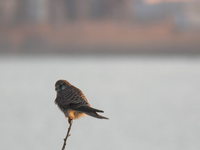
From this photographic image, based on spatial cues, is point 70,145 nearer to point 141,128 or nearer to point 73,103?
point 141,128

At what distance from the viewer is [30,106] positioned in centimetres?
3566

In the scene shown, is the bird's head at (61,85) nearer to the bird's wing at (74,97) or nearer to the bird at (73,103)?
the bird at (73,103)

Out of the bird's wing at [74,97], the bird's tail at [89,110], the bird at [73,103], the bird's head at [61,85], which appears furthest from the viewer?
the bird's head at [61,85]

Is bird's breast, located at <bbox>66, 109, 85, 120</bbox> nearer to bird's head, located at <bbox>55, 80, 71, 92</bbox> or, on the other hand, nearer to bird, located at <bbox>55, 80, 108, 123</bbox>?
bird, located at <bbox>55, 80, 108, 123</bbox>

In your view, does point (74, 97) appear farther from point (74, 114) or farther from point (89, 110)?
point (89, 110)

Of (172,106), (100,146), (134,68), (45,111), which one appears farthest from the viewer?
(134,68)

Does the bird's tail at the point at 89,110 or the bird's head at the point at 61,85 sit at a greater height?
the bird's head at the point at 61,85

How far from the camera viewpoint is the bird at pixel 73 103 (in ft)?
22.9

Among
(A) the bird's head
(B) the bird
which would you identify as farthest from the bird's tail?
(A) the bird's head

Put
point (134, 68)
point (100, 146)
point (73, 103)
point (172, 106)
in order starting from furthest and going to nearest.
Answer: point (134, 68) < point (172, 106) < point (100, 146) < point (73, 103)

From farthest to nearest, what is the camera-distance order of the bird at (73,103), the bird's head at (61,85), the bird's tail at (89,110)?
the bird's head at (61,85) → the bird at (73,103) → the bird's tail at (89,110)

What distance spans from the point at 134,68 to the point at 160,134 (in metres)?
58.6

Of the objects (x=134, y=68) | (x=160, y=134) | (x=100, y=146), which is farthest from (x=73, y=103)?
(x=134, y=68)

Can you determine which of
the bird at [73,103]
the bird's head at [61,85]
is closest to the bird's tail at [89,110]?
the bird at [73,103]
